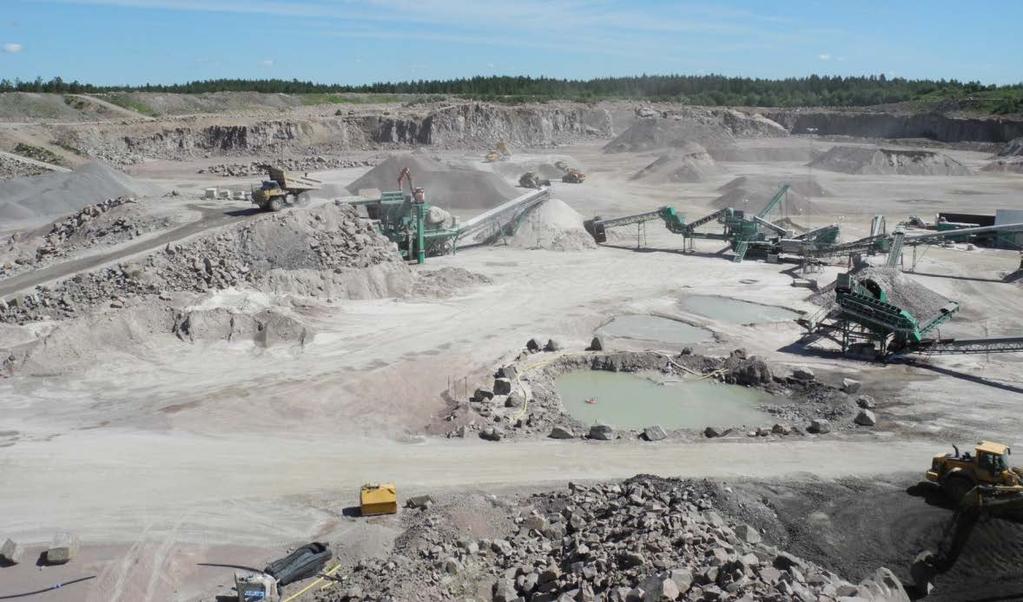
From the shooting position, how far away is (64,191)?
4944 cm

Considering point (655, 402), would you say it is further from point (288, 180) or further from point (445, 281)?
point (288, 180)

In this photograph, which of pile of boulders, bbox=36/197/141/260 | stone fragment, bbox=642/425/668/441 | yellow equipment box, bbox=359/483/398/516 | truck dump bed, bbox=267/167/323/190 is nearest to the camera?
yellow equipment box, bbox=359/483/398/516

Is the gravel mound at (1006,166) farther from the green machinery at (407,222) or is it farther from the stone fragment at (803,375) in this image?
the stone fragment at (803,375)

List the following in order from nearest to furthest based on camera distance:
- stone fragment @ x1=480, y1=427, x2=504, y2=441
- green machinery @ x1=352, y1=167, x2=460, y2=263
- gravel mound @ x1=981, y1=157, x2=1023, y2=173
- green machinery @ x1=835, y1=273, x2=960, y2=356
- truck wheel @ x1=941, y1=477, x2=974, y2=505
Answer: truck wheel @ x1=941, y1=477, x2=974, y2=505 → stone fragment @ x1=480, y1=427, x2=504, y2=441 → green machinery @ x1=835, y1=273, x2=960, y2=356 → green machinery @ x1=352, y1=167, x2=460, y2=263 → gravel mound @ x1=981, y1=157, x2=1023, y2=173

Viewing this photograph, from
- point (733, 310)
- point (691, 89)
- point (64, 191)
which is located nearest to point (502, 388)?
point (733, 310)

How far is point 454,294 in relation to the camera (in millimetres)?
33688

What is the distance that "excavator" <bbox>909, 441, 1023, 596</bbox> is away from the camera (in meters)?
15.3

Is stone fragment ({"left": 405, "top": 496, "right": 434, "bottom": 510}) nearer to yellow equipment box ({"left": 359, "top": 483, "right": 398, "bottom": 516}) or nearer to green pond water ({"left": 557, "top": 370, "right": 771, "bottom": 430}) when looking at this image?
yellow equipment box ({"left": 359, "top": 483, "right": 398, "bottom": 516})

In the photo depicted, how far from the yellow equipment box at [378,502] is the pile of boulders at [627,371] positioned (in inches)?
172

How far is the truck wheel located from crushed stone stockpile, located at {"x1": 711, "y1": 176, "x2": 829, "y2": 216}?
3764 centimetres

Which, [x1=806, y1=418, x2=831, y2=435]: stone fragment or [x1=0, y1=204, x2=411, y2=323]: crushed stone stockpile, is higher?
[x1=0, y1=204, x2=411, y2=323]: crushed stone stockpile

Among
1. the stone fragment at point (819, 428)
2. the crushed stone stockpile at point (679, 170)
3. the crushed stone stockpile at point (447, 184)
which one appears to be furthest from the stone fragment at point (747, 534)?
the crushed stone stockpile at point (679, 170)

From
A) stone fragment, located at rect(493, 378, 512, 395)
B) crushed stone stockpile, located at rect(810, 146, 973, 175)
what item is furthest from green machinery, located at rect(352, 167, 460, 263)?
crushed stone stockpile, located at rect(810, 146, 973, 175)

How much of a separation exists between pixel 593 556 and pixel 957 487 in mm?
8226
